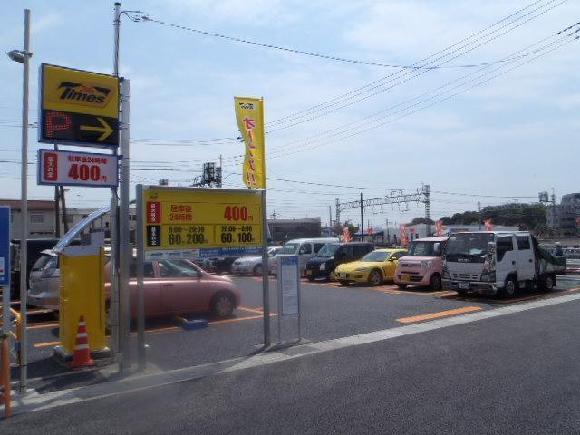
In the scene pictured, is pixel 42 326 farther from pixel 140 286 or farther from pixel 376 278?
pixel 376 278

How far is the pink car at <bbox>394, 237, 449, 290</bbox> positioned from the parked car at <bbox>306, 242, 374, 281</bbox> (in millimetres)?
4423

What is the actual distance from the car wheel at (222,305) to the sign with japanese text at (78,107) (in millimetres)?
5090

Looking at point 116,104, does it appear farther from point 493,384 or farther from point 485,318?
point 485,318

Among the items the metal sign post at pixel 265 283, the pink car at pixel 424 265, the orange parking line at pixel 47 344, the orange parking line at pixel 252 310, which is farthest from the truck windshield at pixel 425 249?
the orange parking line at pixel 47 344

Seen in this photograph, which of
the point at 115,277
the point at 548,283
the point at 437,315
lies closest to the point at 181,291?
the point at 115,277

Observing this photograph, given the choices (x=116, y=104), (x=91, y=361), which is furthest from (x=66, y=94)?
(x=91, y=361)

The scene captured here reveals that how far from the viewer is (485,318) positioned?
12.2m

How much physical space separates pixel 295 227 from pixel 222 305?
7813 cm

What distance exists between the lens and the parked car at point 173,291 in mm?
11484

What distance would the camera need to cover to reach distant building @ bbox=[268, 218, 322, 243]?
285 feet

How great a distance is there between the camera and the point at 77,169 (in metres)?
7.84

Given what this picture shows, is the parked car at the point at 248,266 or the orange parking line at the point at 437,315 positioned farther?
the parked car at the point at 248,266

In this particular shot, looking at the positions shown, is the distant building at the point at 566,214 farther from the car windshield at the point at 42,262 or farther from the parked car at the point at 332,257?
the car windshield at the point at 42,262

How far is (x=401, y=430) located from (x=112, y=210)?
5429 millimetres
